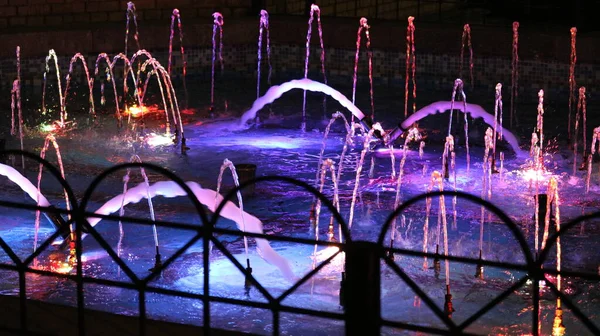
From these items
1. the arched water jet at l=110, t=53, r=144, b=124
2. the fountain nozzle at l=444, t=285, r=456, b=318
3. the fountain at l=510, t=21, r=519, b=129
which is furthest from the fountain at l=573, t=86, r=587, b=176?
the arched water jet at l=110, t=53, r=144, b=124

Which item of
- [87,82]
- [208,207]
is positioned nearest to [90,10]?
[87,82]

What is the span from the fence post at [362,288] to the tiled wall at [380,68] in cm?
973

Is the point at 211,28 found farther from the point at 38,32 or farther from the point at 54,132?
the point at 54,132

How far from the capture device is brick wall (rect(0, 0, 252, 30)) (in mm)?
15047

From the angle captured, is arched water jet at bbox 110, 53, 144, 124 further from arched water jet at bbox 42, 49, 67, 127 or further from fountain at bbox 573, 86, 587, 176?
fountain at bbox 573, 86, 587, 176

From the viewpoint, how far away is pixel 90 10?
15.6 meters

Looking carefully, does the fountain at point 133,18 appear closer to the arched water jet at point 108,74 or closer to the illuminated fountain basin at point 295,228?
the arched water jet at point 108,74

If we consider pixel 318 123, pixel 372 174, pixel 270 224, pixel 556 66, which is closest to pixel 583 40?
pixel 556 66

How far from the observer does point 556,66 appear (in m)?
13.7

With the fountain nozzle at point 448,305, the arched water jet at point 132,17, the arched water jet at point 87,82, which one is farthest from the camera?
the arched water jet at point 132,17

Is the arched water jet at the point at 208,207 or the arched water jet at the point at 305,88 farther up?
the arched water jet at the point at 305,88

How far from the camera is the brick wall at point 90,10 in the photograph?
15047 mm

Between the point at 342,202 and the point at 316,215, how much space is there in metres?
0.58

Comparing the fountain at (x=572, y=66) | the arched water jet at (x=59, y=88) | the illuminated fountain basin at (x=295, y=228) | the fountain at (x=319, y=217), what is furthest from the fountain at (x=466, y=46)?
the arched water jet at (x=59, y=88)
